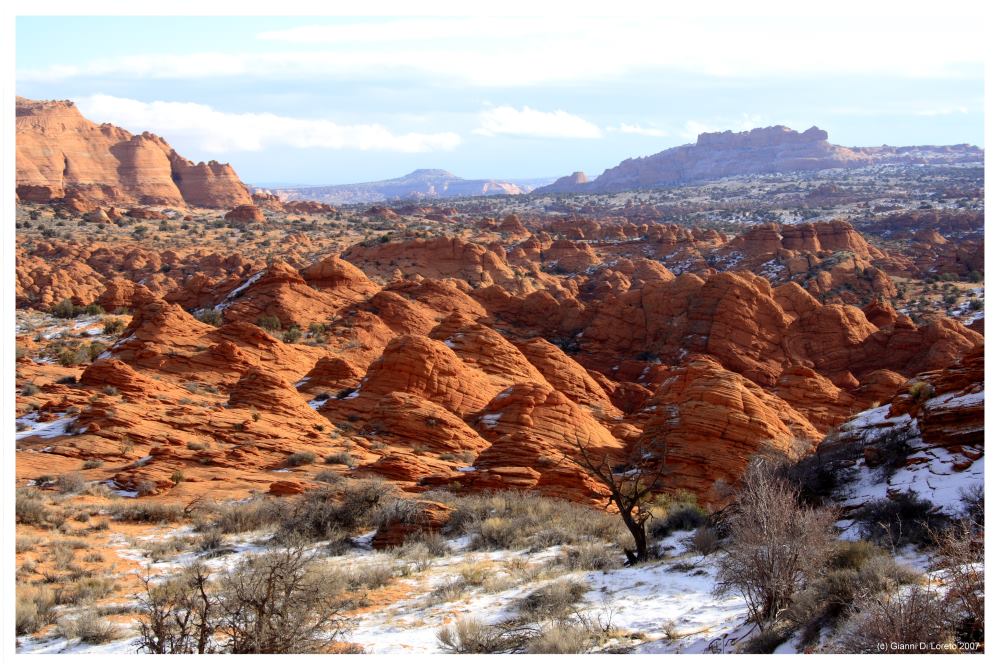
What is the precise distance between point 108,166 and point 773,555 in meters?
118

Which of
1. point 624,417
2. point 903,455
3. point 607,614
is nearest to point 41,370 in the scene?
point 624,417

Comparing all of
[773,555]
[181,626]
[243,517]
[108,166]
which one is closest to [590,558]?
[773,555]

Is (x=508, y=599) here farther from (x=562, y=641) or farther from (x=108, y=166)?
(x=108, y=166)

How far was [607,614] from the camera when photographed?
9.46m

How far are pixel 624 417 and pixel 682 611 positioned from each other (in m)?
17.6

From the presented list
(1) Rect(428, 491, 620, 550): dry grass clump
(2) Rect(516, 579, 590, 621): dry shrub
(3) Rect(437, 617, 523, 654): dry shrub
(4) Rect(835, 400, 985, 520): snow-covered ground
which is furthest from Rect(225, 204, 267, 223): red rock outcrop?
(3) Rect(437, 617, 523, 654): dry shrub

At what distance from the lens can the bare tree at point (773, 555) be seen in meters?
8.11

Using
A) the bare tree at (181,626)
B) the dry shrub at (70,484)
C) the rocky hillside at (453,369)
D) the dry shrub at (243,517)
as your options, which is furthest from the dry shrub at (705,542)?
the dry shrub at (70,484)

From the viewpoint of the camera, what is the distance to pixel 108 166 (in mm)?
108375

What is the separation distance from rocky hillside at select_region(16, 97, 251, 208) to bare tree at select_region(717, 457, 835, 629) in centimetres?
10099

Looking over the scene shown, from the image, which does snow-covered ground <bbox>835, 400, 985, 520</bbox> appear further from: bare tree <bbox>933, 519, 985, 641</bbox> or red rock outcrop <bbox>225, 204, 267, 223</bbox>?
red rock outcrop <bbox>225, 204, 267, 223</bbox>

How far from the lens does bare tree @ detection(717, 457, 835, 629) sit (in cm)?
811

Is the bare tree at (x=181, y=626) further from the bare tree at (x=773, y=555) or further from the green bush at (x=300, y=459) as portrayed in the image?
the green bush at (x=300, y=459)

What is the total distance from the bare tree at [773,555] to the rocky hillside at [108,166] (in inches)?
3976
